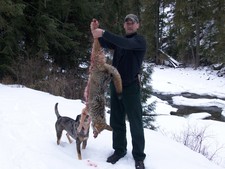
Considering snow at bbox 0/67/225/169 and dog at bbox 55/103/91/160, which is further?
dog at bbox 55/103/91/160

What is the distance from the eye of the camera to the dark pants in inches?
200

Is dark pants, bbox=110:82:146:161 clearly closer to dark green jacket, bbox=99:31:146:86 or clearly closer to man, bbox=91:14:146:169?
man, bbox=91:14:146:169

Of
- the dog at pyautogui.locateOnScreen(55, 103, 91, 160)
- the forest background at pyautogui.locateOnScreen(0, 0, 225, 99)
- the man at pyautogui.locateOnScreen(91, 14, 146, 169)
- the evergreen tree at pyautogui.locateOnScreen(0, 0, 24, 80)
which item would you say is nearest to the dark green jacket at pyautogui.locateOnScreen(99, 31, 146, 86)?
the man at pyautogui.locateOnScreen(91, 14, 146, 169)

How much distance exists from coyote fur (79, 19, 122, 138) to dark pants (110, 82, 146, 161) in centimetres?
33

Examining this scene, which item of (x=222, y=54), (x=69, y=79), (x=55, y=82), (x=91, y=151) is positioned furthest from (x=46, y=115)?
(x=222, y=54)

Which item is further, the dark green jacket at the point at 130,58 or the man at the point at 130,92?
the man at the point at 130,92

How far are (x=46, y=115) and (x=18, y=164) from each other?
2.50 meters

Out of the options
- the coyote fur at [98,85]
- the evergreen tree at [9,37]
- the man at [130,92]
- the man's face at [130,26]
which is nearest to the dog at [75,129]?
the coyote fur at [98,85]

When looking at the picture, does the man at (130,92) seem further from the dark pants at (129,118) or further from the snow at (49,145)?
the snow at (49,145)

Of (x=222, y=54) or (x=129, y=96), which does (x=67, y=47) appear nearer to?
(x=129, y=96)

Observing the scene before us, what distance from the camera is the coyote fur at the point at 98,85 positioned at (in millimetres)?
4629

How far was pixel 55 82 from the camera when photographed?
37.6 ft

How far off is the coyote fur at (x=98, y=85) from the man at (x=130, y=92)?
22 centimetres

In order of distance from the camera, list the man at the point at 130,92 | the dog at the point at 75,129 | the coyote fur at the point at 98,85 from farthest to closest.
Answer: the dog at the point at 75,129 → the man at the point at 130,92 → the coyote fur at the point at 98,85
